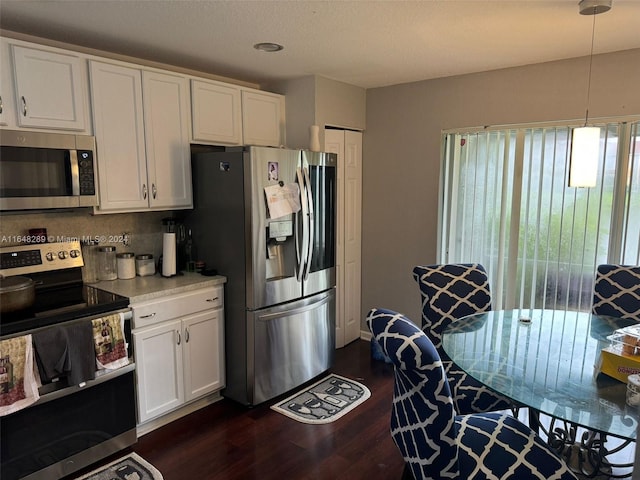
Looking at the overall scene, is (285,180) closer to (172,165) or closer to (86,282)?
(172,165)

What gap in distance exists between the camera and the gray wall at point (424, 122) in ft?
9.58

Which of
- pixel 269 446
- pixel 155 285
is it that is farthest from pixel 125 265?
pixel 269 446

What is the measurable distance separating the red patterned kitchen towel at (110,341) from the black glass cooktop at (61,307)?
6 cm

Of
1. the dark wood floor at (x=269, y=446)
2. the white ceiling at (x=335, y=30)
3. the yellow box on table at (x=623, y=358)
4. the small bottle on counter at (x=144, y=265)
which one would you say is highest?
the white ceiling at (x=335, y=30)

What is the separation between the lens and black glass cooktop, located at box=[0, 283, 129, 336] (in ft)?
6.73

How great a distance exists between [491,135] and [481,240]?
817 mm

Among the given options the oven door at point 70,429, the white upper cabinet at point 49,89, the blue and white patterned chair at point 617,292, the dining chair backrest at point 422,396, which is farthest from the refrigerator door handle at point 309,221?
the blue and white patterned chair at point 617,292

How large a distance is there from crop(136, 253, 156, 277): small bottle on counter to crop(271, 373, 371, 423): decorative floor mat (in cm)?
126

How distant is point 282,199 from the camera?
2977 mm

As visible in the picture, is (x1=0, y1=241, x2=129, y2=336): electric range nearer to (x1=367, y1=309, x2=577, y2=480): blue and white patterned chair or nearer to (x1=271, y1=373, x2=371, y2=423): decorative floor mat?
(x1=271, y1=373, x2=371, y2=423): decorative floor mat

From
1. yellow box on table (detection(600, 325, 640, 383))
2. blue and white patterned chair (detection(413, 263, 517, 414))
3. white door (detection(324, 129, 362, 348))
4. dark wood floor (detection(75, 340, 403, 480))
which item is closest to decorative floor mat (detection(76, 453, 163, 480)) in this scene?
dark wood floor (detection(75, 340, 403, 480))

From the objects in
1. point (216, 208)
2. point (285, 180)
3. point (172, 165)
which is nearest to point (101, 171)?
point (172, 165)

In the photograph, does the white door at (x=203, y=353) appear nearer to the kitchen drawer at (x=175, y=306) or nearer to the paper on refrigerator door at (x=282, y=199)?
the kitchen drawer at (x=175, y=306)

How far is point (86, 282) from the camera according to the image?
9.24 feet
